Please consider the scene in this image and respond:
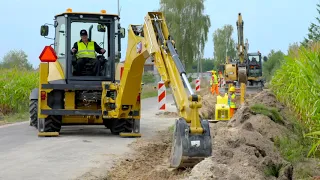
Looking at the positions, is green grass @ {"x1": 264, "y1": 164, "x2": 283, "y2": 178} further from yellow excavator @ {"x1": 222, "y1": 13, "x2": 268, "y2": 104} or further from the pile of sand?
yellow excavator @ {"x1": 222, "y1": 13, "x2": 268, "y2": 104}

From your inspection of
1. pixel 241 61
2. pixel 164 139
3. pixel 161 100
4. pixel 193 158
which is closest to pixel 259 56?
pixel 241 61

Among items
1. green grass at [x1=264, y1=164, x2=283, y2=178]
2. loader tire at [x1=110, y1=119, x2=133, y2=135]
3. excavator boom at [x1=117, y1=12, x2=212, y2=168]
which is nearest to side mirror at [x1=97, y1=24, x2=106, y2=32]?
excavator boom at [x1=117, y1=12, x2=212, y2=168]

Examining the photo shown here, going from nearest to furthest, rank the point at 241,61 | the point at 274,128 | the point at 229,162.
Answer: the point at 229,162 < the point at 274,128 < the point at 241,61

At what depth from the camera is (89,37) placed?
14.3m

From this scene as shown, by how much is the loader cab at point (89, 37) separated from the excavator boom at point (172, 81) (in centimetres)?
131

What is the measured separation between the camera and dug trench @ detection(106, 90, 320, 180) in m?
6.76

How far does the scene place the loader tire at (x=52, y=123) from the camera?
13.4m

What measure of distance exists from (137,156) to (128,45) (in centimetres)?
307

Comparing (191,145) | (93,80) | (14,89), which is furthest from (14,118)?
(191,145)

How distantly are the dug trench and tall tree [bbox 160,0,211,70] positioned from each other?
177 ft

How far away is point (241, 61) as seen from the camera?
122 feet

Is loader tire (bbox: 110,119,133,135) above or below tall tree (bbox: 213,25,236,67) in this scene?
below

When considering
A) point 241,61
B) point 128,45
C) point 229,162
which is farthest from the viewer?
point 241,61

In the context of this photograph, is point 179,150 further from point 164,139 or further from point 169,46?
point 164,139
